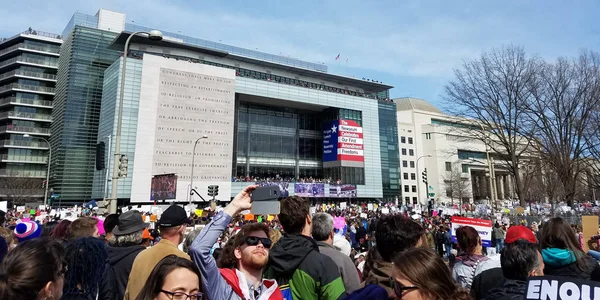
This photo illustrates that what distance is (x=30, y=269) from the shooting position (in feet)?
6.99

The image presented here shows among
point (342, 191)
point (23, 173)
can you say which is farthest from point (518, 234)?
point (23, 173)

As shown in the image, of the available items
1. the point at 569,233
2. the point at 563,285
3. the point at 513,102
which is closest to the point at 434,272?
the point at 563,285

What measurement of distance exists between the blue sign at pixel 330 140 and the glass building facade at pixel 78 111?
40680mm

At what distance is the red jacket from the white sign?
51.0 metres

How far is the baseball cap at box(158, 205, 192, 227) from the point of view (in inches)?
132

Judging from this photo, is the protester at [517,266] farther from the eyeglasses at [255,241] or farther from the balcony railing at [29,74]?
the balcony railing at [29,74]

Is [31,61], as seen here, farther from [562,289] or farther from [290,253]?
[562,289]

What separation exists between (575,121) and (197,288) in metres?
21.8

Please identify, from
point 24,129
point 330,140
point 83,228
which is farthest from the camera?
point 330,140

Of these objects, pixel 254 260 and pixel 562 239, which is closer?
pixel 254 260

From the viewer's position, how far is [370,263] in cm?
290

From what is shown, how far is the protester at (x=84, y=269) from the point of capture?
2.97 meters

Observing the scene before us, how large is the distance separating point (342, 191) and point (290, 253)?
206 ft

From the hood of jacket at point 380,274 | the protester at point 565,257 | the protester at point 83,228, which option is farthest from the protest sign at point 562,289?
the protester at point 83,228
